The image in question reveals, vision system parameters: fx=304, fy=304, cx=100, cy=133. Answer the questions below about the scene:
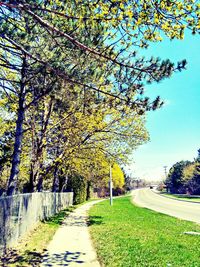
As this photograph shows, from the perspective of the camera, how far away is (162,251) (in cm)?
856

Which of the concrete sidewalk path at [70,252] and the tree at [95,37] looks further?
the concrete sidewalk path at [70,252]

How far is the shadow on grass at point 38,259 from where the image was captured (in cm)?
725

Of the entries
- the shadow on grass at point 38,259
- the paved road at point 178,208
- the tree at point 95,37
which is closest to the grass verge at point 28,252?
the shadow on grass at point 38,259

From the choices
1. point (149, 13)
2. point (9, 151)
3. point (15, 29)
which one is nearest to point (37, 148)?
point (9, 151)

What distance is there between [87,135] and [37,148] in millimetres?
3576

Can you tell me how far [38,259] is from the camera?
7.72m

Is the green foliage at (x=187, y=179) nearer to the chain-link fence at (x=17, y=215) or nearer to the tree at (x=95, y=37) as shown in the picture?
the chain-link fence at (x=17, y=215)

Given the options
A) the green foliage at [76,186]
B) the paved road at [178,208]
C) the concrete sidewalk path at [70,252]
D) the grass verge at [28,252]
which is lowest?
the paved road at [178,208]

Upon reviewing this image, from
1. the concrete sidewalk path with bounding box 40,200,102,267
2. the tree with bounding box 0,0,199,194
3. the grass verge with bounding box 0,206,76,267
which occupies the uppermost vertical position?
the tree with bounding box 0,0,199,194

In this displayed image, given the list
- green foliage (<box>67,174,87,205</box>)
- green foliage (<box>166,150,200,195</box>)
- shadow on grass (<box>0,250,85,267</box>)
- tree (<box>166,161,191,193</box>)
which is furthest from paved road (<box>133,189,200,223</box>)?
tree (<box>166,161,191,193</box>)

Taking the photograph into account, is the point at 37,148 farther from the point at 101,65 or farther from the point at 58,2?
the point at 58,2

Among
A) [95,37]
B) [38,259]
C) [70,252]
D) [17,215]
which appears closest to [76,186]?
[17,215]

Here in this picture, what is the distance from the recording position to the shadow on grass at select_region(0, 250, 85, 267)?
7246mm

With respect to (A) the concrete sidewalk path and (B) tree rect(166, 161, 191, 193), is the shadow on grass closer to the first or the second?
(A) the concrete sidewalk path
